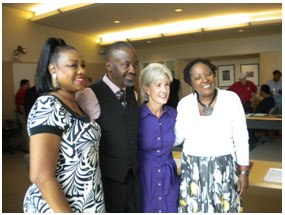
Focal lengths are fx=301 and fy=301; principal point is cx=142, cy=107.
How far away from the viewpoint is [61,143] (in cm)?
111

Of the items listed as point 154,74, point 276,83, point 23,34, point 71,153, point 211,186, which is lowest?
point 211,186

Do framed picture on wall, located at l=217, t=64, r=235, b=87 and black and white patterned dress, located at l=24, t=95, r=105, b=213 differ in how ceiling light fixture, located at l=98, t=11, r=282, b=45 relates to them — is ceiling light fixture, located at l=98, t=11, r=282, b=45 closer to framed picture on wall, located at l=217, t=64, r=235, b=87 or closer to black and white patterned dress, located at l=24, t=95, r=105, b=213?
framed picture on wall, located at l=217, t=64, r=235, b=87

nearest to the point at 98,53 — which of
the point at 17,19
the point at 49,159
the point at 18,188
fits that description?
the point at 17,19

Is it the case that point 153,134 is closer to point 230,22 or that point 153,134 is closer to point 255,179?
point 255,179

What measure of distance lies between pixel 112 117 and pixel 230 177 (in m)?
0.75

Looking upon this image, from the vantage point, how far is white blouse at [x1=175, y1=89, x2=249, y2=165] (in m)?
1.67

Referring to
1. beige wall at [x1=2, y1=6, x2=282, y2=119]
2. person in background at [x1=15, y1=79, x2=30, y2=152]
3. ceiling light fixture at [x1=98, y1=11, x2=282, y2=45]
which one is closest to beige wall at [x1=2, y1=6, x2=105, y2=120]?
beige wall at [x1=2, y1=6, x2=282, y2=119]

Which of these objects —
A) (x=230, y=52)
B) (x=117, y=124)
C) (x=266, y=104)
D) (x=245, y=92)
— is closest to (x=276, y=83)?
(x=245, y=92)

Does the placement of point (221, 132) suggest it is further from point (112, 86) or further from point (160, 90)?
point (112, 86)

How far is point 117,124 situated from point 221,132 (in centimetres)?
59

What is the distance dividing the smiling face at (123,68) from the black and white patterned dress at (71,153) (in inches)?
15.6

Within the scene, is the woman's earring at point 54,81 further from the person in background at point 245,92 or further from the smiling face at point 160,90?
the person in background at point 245,92

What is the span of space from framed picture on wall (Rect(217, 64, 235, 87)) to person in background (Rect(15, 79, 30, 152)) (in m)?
5.80

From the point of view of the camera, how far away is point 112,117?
149 cm
